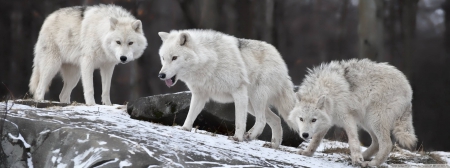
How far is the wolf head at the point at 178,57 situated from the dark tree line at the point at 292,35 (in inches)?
327

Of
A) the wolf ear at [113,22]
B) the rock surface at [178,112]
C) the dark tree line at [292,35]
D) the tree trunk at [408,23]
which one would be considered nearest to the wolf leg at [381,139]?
the rock surface at [178,112]

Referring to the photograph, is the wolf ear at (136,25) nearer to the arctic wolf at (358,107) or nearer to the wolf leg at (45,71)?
the wolf leg at (45,71)

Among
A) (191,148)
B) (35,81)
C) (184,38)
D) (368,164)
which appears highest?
(184,38)

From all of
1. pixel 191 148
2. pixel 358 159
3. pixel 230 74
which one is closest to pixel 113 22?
pixel 230 74

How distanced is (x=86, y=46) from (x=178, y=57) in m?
3.17

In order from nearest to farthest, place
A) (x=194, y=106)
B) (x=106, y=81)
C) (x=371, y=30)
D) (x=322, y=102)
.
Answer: (x=322, y=102), (x=194, y=106), (x=106, y=81), (x=371, y=30)

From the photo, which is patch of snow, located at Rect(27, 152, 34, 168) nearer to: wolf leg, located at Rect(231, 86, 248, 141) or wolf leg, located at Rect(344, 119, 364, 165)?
wolf leg, located at Rect(231, 86, 248, 141)

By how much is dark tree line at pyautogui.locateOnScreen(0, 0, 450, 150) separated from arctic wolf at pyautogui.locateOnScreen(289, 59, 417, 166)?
7.71 metres

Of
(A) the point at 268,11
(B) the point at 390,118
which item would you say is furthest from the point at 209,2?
(B) the point at 390,118

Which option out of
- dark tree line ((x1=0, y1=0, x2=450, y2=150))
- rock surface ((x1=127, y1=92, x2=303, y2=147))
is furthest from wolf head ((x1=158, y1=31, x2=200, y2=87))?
dark tree line ((x1=0, y1=0, x2=450, y2=150))

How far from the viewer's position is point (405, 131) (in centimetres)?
732

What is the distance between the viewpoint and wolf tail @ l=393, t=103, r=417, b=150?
7.20 metres

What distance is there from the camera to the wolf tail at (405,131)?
23.6 ft

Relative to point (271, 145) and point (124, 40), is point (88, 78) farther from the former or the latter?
point (271, 145)
